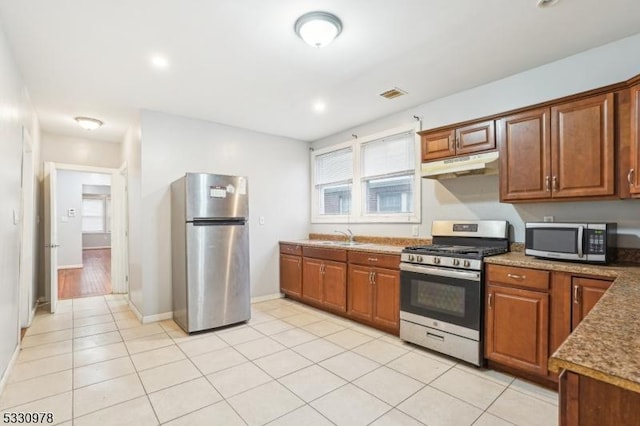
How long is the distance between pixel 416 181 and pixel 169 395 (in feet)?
10.2

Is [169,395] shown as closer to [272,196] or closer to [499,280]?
[499,280]

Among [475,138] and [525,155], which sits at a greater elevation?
[475,138]

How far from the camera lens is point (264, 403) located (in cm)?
213

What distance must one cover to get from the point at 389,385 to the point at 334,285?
1652mm

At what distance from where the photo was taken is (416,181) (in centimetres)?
374

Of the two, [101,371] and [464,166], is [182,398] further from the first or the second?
[464,166]

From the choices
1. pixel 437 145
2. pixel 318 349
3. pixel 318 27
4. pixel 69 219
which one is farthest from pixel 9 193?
pixel 69 219

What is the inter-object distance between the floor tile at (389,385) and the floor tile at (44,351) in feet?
8.85

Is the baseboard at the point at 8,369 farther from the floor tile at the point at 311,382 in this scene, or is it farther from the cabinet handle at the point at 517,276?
the cabinet handle at the point at 517,276

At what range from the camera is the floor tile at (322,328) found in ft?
11.3

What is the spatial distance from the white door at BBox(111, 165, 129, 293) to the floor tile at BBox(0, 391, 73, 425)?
10.2ft

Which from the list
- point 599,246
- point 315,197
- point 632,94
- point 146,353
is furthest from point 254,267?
point 632,94

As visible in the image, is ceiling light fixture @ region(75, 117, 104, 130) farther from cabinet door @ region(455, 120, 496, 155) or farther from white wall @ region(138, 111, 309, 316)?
cabinet door @ region(455, 120, 496, 155)

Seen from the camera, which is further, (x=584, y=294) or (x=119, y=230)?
(x=119, y=230)
